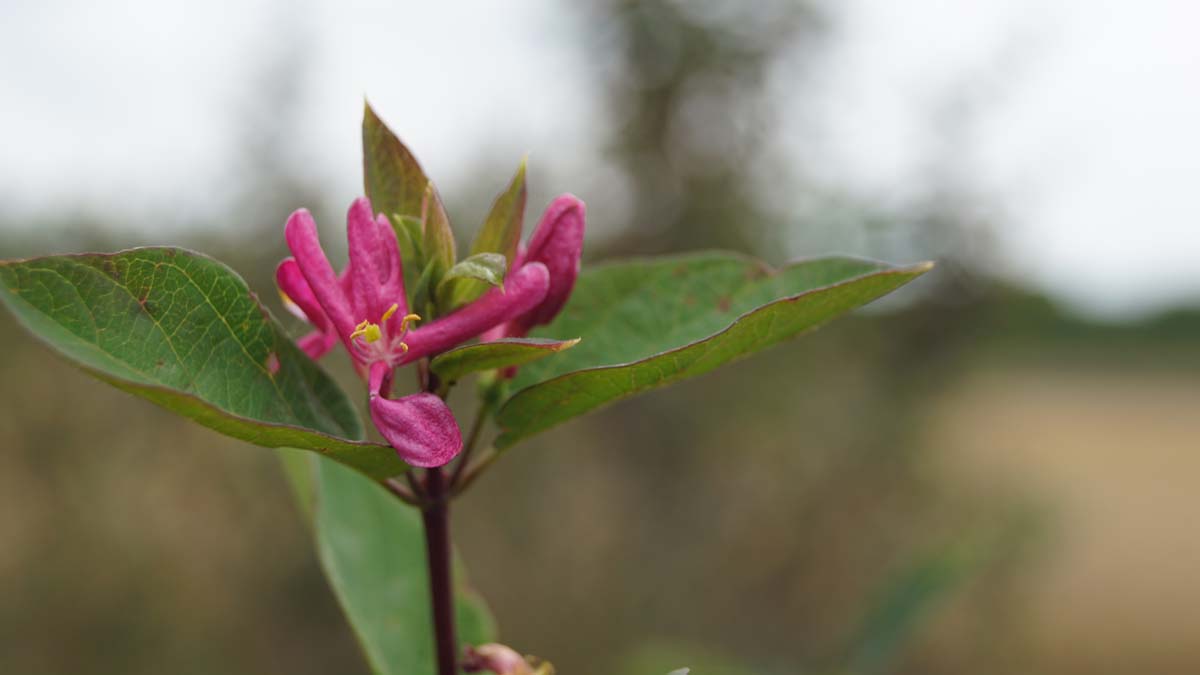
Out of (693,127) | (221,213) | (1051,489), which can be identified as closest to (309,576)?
(221,213)

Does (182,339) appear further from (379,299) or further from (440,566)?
(440,566)

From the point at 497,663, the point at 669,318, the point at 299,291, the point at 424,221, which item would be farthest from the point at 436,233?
the point at 497,663

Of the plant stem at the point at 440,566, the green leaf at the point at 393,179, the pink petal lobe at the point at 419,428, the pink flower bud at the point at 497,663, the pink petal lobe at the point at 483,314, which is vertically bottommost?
the pink flower bud at the point at 497,663

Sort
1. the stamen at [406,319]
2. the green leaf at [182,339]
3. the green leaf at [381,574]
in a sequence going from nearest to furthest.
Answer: the green leaf at [182,339] < the stamen at [406,319] < the green leaf at [381,574]

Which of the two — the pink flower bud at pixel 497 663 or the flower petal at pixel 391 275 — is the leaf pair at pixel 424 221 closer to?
the flower petal at pixel 391 275

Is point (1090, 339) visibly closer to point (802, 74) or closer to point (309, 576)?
point (802, 74)

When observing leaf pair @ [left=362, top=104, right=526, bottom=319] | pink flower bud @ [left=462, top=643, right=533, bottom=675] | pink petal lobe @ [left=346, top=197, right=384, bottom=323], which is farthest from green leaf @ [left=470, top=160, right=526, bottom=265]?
pink flower bud @ [left=462, top=643, right=533, bottom=675]

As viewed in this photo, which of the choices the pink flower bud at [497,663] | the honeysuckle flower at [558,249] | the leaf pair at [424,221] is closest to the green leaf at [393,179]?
the leaf pair at [424,221]
